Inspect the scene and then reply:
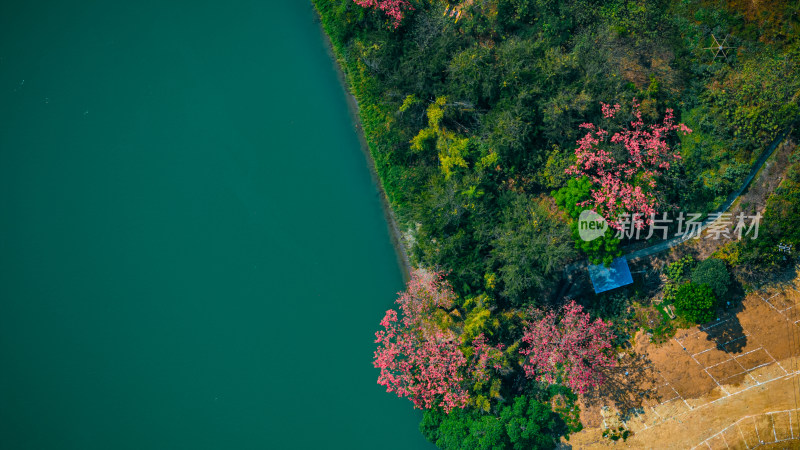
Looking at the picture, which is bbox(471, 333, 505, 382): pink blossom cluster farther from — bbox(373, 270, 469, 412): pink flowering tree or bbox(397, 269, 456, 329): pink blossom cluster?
bbox(397, 269, 456, 329): pink blossom cluster

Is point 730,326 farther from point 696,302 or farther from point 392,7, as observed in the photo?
point 392,7

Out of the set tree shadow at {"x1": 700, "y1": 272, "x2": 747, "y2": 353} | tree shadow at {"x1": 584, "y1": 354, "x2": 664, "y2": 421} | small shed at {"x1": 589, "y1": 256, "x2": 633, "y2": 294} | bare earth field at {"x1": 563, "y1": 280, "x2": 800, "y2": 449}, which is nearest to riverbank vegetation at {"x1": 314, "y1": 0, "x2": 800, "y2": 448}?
tree shadow at {"x1": 700, "y1": 272, "x2": 747, "y2": 353}

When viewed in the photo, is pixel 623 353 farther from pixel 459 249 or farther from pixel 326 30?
pixel 326 30

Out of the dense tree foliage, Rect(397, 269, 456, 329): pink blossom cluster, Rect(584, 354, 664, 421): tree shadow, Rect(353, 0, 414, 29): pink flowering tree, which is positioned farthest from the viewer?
Rect(584, 354, 664, 421): tree shadow

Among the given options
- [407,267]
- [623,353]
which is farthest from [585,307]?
[407,267]

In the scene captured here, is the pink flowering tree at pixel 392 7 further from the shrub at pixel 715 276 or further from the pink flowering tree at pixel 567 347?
the shrub at pixel 715 276

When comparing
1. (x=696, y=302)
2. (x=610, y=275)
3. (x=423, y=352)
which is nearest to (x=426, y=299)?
(x=423, y=352)
